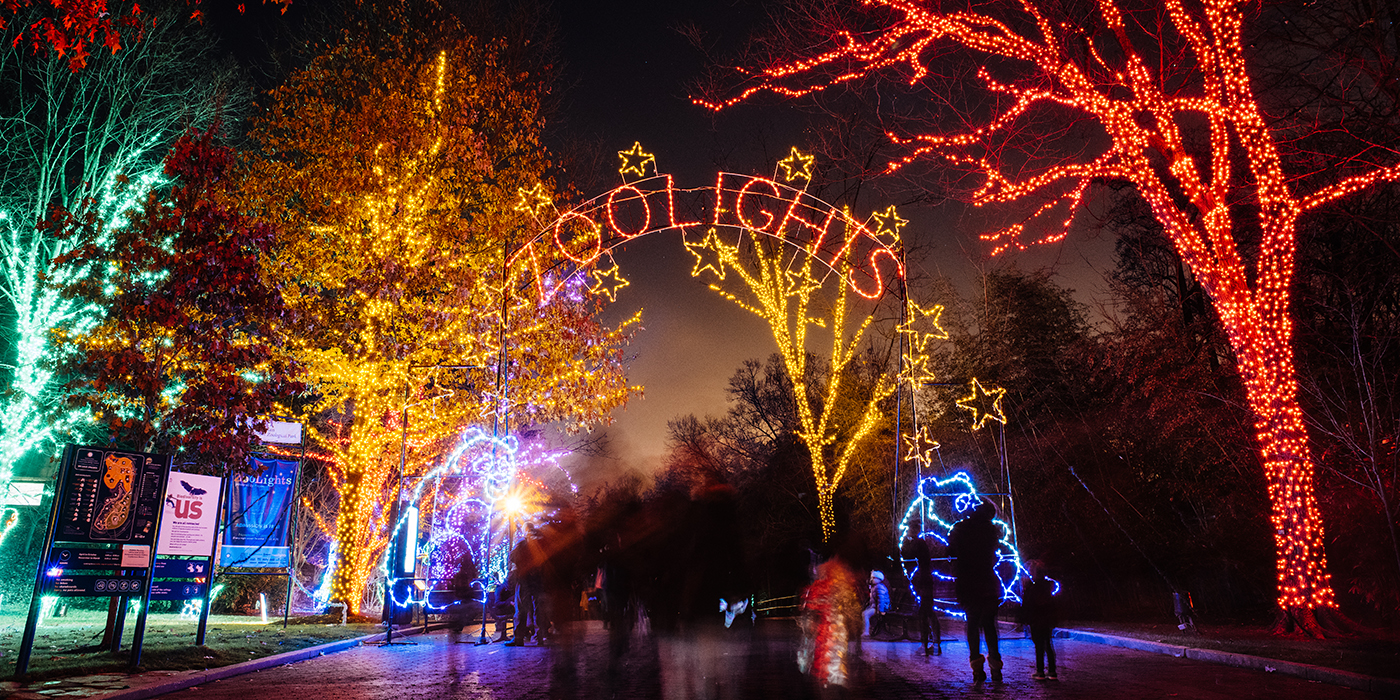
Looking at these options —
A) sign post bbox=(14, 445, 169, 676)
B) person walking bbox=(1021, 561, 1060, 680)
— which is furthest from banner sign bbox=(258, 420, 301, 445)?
person walking bbox=(1021, 561, 1060, 680)

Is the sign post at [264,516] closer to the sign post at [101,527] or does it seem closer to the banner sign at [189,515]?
the banner sign at [189,515]

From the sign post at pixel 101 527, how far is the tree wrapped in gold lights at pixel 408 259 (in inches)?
279

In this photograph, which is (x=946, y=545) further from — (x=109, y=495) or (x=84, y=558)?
(x=84, y=558)

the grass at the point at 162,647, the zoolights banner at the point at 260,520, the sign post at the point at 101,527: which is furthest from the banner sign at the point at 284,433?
the sign post at the point at 101,527

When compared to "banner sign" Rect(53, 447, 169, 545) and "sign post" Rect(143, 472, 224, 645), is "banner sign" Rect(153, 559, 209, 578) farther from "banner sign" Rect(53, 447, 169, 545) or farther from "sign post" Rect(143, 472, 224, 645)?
"banner sign" Rect(53, 447, 169, 545)

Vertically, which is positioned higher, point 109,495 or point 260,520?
point 260,520

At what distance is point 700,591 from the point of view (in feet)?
34.5

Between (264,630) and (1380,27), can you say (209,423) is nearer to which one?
(264,630)

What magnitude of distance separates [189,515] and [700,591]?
6322mm

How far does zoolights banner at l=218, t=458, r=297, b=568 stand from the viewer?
1531 cm

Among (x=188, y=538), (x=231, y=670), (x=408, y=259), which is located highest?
(x=408, y=259)

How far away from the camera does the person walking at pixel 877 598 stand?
14695 mm

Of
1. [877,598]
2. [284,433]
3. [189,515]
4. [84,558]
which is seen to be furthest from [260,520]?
[877,598]

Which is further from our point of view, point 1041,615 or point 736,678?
point 1041,615
